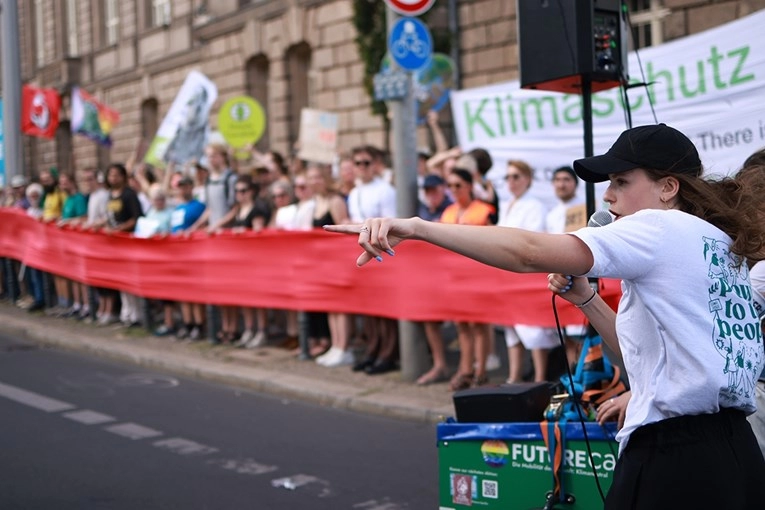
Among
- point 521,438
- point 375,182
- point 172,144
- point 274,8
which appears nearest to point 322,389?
point 375,182

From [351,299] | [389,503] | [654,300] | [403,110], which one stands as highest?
[403,110]

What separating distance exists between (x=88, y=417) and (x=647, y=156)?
5.85 m

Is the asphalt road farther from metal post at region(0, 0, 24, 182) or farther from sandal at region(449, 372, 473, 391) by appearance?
metal post at region(0, 0, 24, 182)

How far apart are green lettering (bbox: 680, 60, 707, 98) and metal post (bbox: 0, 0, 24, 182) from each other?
12184 mm

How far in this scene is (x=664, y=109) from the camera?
29.9 feet

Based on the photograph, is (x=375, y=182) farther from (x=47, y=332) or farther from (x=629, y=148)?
(x=629, y=148)

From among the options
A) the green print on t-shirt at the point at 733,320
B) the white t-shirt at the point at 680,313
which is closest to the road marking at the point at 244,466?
the white t-shirt at the point at 680,313

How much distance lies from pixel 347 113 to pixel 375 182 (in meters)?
10.3

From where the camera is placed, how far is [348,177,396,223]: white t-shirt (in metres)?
9.59

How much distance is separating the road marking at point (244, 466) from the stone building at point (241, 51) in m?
9.62

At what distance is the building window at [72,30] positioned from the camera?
3609 cm

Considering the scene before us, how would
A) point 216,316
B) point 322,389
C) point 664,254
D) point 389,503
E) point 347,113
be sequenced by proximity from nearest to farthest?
point 664,254, point 389,503, point 322,389, point 216,316, point 347,113

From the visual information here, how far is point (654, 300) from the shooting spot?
246cm

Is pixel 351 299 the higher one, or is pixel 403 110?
pixel 403 110
